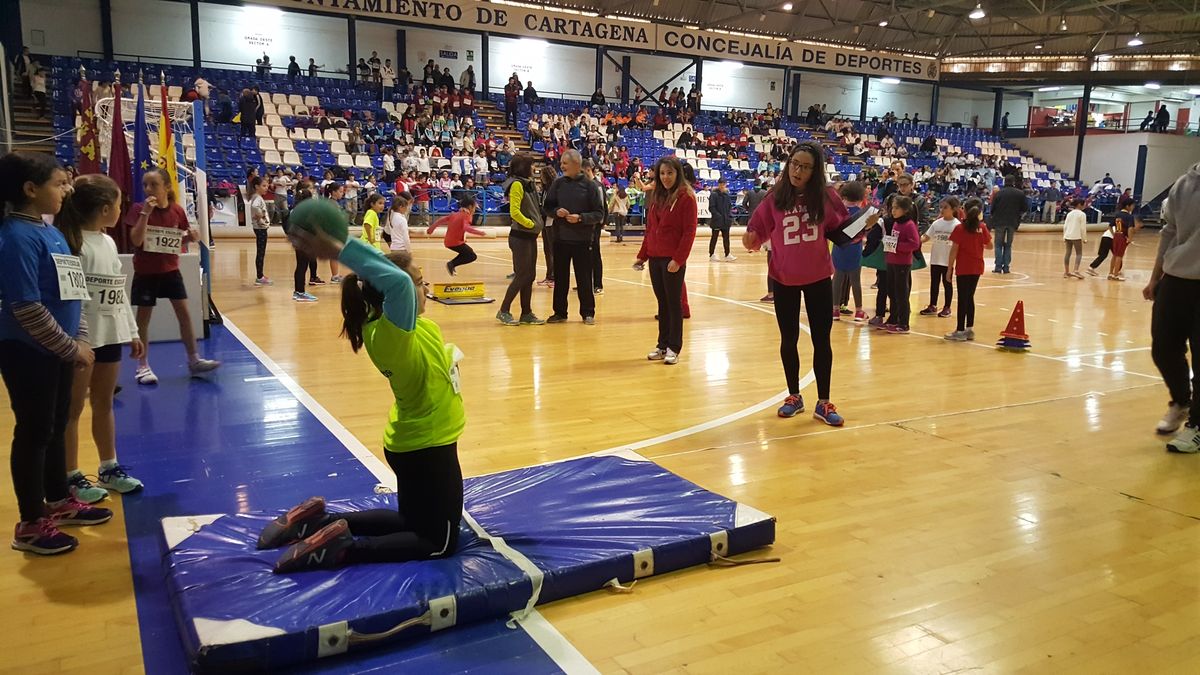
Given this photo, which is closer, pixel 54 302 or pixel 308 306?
pixel 54 302

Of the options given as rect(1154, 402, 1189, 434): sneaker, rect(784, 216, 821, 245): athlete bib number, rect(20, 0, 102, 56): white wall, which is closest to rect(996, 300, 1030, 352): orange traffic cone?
rect(1154, 402, 1189, 434): sneaker

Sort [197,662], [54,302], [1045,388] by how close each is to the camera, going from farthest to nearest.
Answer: [1045,388] < [54,302] < [197,662]

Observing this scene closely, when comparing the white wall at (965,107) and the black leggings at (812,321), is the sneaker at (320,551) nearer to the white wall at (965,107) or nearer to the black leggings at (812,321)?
the black leggings at (812,321)

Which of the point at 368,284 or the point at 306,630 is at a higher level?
the point at 368,284

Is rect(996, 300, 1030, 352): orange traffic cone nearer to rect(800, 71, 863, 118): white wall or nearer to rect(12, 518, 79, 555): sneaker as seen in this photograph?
rect(12, 518, 79, 555): sneaker

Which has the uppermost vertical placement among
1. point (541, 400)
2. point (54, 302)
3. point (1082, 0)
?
point (1082, 0)

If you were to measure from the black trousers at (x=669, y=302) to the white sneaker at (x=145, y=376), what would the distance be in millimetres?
3796

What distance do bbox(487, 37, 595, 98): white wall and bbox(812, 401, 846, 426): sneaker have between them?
87.3 ft

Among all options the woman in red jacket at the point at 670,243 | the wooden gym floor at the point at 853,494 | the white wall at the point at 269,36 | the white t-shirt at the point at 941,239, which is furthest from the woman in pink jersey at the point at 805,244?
the white wall at the point at 269,36

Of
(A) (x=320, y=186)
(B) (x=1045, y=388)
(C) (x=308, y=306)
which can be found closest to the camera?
(B) (x=1045, y=388)

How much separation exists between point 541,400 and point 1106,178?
35.1 metres

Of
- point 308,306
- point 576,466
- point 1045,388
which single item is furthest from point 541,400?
point 308,306

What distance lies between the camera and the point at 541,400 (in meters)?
5.63

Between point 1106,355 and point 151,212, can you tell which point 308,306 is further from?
point 1106,355
